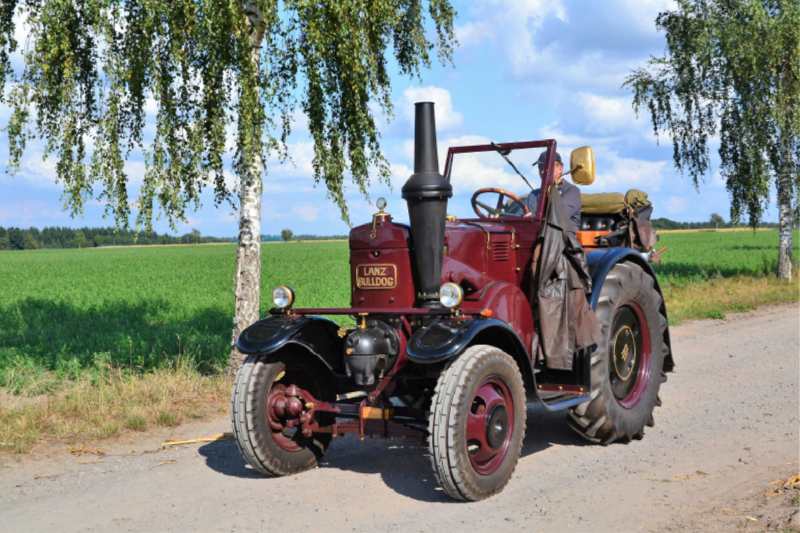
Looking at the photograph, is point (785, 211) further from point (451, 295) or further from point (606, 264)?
point (451, 295)

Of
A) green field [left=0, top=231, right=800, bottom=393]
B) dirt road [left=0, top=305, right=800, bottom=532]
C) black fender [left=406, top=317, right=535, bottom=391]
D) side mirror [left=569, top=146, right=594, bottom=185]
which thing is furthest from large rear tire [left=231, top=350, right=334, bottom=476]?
green field [left=0, top=231, right=800, bottom=393]

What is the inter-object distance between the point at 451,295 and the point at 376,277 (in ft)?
2.32

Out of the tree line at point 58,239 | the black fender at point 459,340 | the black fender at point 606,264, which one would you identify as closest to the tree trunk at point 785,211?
the black fender at point 606,264

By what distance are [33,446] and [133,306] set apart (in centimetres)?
1263

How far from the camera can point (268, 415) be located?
17.8 ft

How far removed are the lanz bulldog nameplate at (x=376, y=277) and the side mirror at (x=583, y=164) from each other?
166cm

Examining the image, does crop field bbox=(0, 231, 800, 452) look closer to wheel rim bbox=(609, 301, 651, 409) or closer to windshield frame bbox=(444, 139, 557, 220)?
windshield frame bbox=(444, 139, 557, 220)

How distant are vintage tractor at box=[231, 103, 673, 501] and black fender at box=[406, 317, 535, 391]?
0.03 ft

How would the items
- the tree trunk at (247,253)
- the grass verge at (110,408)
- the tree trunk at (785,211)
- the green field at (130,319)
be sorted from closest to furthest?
the grass verge at (110,408) < the tree trunk at (247,253) < the green field at (130,319) < the tree trunk at (785,211)

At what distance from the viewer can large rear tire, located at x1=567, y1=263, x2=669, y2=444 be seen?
6.14 m

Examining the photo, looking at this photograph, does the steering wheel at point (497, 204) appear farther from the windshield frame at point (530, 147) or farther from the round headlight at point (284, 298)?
the round headlight at point (284, 298)

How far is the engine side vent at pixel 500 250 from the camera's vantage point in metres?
5.97

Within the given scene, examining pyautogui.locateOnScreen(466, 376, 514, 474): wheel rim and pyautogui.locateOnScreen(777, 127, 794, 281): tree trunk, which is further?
pyautogui.locateOnScreen(777, 127, 794, 281): tree trunk

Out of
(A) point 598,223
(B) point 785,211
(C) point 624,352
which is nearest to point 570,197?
(C) point 624,352
